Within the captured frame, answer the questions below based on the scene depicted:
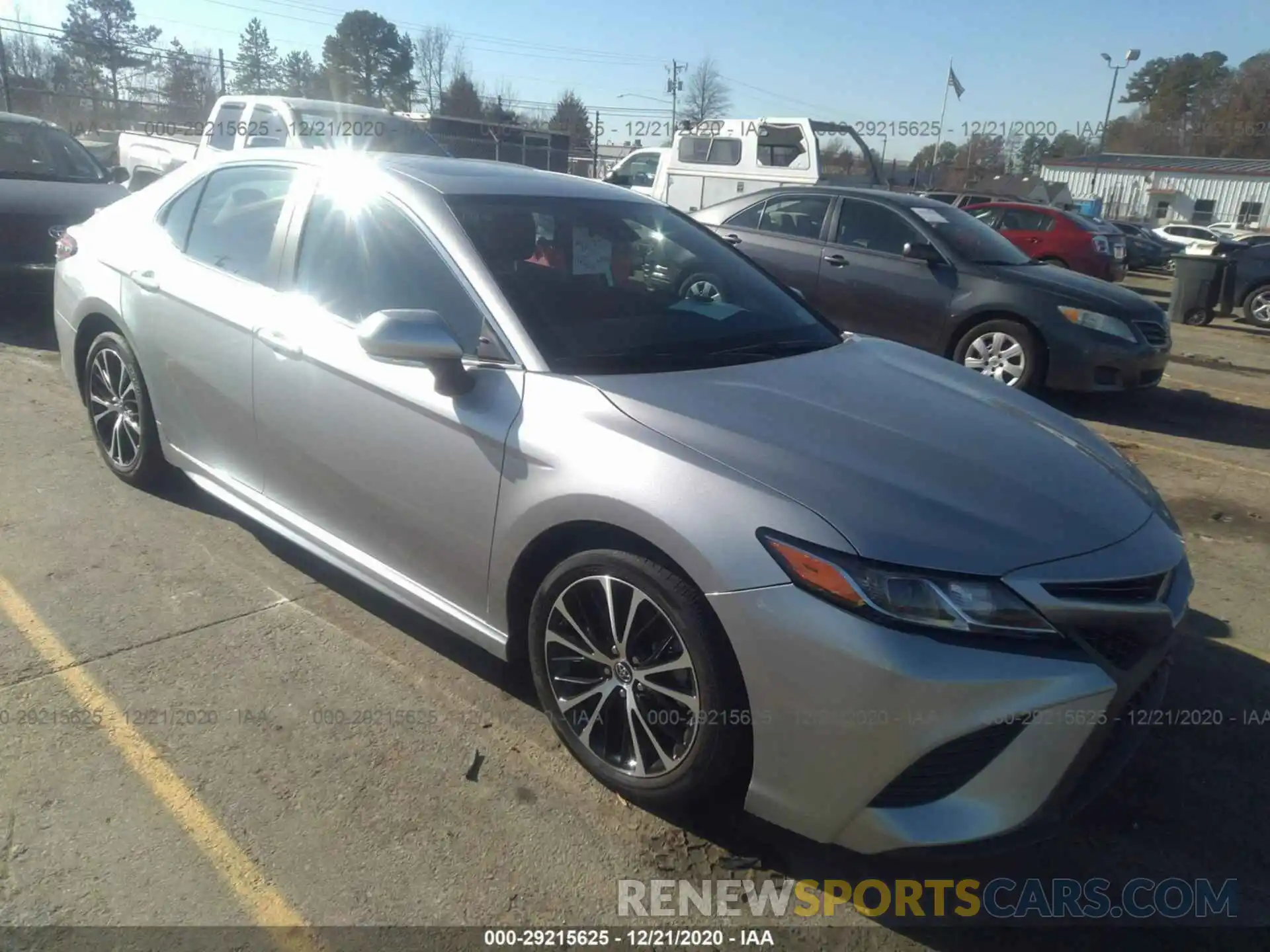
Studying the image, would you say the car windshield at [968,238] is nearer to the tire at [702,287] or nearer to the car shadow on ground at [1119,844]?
the tire at [702,287]

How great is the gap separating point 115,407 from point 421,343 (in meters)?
2.59

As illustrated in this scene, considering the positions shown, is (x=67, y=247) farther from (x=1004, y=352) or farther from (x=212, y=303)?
(x=1004, y=352)

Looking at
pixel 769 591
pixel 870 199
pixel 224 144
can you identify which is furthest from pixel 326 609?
pixel 224 144

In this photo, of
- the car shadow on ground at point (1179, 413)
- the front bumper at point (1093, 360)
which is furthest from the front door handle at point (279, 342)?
the car shadow on ground at point (1179, 413)

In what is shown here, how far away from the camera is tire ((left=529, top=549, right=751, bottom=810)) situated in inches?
91.4

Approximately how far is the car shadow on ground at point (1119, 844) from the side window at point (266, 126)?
10817 mm

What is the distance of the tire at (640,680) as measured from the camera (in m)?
2.32

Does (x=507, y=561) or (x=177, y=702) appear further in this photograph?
(x=177, y=702)

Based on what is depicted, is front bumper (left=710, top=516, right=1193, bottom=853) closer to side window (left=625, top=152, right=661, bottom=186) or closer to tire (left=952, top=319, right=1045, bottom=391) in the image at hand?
tire (left=952, top=319, right=1045, bottom=391)

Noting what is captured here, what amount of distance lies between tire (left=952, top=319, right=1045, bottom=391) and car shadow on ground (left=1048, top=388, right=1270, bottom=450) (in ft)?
1.79

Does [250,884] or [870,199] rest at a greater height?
[870,199]

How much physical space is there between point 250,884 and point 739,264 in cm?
280

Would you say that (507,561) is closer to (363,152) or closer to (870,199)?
Answer: (363,152)

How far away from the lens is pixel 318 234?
135 inches
